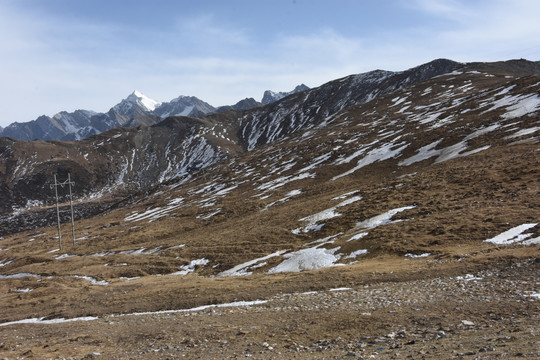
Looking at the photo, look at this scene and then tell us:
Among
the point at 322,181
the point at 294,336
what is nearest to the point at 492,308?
the point at 294,336

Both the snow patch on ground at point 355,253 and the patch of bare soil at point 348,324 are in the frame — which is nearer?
the patch of bare soil at point 348,324

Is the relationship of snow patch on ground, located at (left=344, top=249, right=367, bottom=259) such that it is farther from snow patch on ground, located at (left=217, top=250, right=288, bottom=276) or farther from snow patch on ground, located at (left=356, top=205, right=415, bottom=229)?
snow patch on ground, located at (left=217, top=250, right=288, bottom=276)

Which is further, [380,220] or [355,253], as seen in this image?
[380,220]

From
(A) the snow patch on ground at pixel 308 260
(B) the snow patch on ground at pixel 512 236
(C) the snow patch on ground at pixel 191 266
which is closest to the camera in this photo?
(B) the snow patch on ground at pixel 512 236

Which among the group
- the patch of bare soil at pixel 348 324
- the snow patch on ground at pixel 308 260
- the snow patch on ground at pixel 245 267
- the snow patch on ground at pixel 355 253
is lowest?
the snow patch on ground at pixel 245 267

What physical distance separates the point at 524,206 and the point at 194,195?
86198 millimetres

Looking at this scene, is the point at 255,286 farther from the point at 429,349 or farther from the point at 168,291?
the point at 429,349

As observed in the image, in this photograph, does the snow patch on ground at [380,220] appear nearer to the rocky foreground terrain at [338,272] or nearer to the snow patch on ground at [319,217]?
the rocky foreground terrain at [338,272]

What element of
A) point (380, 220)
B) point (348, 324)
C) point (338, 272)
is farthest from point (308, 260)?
point (348, 324)

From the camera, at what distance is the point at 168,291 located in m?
26.6

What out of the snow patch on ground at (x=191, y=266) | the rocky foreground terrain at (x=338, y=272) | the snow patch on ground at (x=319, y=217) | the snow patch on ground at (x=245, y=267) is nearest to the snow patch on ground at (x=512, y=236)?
the rocky foreground terrain at (x=338, y=272)

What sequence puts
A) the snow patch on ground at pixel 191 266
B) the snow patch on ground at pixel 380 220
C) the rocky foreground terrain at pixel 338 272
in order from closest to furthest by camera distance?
1. the rocky foreground terrain at pixel 338 272
2. the snow patch on ground at pixel 380 220
3. the snow patch on ground at pixel 191 266

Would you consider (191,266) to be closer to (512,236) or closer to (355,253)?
(355,253)

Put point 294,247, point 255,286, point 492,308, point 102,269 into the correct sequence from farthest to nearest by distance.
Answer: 1. point 102,269
2. point 294,247
3. point 255,286
4. point 492,308
